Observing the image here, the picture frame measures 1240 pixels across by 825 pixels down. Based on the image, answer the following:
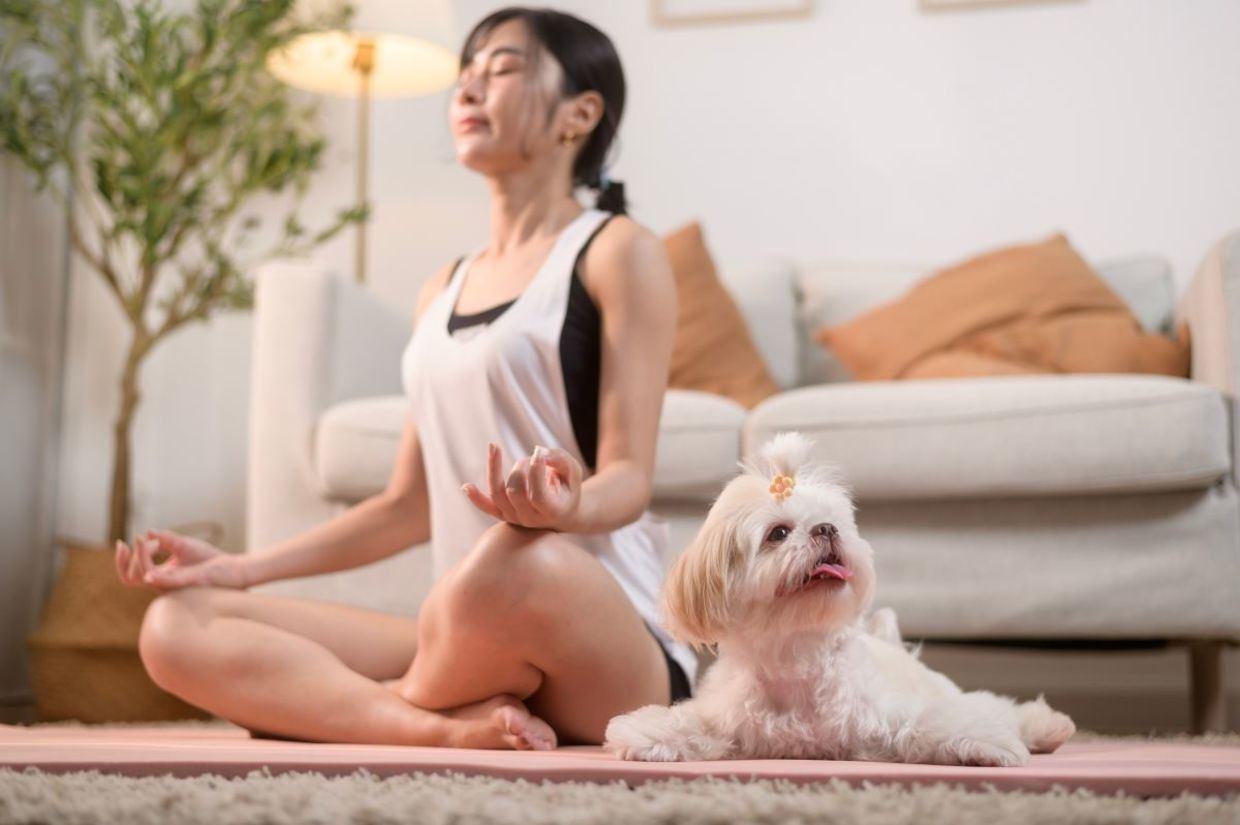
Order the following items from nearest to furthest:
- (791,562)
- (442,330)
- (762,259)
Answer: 1. (791,562)
2. (442,330)
3. (762,259)

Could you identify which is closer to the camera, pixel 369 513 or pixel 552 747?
pixel 552 747

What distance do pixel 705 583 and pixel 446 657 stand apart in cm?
33

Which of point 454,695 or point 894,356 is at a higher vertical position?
point 894,356

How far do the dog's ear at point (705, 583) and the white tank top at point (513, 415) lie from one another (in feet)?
1.03

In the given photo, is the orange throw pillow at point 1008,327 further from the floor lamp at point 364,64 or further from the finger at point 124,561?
the finger at point 124,561

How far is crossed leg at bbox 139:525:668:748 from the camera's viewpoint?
117 cm

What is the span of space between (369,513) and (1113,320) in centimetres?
155

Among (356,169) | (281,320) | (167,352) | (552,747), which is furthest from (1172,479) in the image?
(167,352)

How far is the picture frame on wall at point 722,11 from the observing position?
3.14m

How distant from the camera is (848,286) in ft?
9.20

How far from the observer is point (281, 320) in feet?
7.21

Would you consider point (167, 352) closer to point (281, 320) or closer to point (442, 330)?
point (281, 320)

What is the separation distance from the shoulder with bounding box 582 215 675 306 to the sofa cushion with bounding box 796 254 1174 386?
1.34m

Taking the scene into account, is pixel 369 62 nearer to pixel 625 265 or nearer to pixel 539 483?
pixel 625 265
